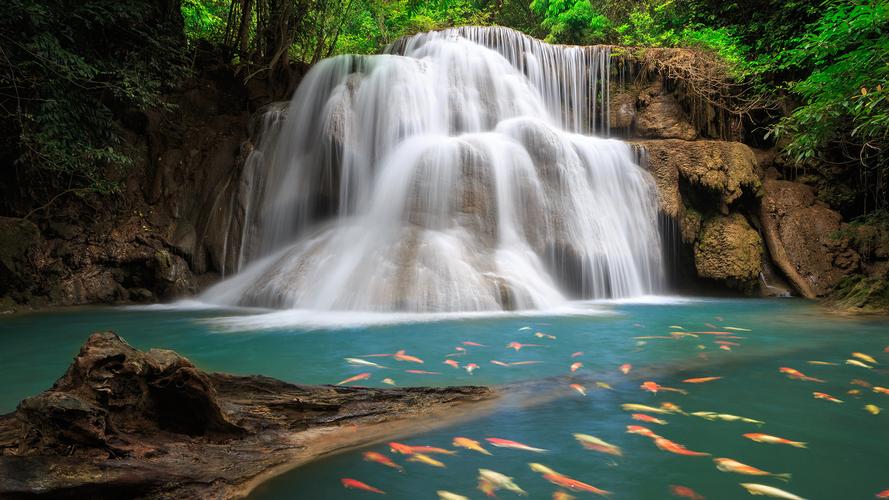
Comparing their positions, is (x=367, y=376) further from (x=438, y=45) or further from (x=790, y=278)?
(x=438, y=45)

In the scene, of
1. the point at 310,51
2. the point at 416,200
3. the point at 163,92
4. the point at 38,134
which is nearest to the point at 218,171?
the point at 163,92

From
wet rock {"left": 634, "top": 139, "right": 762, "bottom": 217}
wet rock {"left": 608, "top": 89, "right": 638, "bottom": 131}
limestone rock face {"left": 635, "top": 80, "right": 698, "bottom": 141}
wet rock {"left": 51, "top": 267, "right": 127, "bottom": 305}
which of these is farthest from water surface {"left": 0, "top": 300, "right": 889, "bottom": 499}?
wet rock {"left": 608, "top": 89, "right": 638, "bottom": 131}

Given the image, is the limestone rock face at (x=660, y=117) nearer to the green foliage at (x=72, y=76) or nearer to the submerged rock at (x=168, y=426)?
the green foliage at (x=72, y=76)

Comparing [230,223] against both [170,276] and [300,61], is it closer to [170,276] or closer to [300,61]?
[170,276]

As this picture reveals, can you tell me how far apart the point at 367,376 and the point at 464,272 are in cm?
434

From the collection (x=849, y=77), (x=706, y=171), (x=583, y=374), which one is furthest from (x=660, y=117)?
(x=583, y=374)

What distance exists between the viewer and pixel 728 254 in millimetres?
10852

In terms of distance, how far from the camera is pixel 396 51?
1523 centimetres

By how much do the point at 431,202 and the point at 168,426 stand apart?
7417 mm

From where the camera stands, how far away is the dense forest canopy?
757cm

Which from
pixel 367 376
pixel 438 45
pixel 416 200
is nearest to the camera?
pixel 367 376

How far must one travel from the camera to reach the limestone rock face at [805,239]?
10.9 m

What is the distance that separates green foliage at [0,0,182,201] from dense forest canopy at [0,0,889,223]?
0.02 metres

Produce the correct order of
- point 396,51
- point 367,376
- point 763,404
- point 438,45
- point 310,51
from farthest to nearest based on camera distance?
point 310,51 → point 396,51 → point 438,45 → point 367,376 → point 763,404
